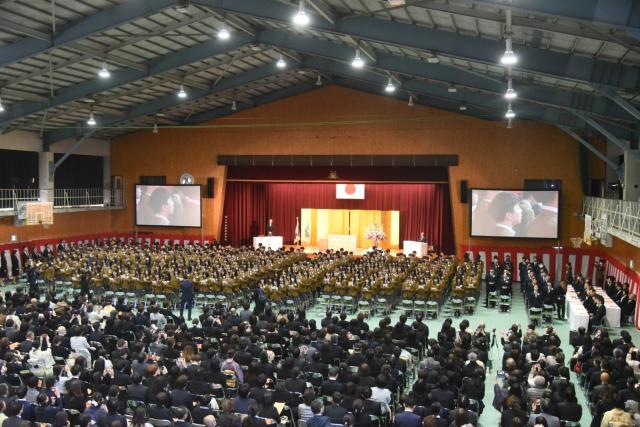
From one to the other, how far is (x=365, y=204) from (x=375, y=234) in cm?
204

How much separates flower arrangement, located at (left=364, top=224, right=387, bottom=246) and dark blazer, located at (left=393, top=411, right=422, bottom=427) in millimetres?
26744

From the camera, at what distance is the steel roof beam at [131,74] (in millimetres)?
23188

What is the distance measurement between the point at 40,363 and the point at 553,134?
25.5 meters

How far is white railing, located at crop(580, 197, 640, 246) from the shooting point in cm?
1784

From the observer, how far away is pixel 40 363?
12.6 metres

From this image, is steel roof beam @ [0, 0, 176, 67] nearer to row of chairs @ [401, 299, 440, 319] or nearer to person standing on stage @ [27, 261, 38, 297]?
person standing on stage @ [27, 261, 38, 297]

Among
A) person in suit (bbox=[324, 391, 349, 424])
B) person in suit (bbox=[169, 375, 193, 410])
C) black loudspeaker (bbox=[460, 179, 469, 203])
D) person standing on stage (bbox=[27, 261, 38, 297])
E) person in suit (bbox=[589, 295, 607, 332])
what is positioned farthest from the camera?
black loudspeaker (bbox=[460, 179, 469, 203])

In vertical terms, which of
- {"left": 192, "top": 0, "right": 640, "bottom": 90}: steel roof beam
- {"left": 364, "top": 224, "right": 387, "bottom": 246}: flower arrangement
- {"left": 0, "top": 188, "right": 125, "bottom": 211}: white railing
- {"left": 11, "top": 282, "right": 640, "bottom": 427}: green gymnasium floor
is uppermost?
{"left": 192, "top": 0, "right": 640, "bottom": 90}: steel roof beam

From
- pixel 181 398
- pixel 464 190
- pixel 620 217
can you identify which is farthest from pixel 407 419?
pixel 464 190

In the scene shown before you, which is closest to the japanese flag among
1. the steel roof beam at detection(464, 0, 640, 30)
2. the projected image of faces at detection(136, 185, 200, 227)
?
the projected image of faces at detection(136, 185, 200, 227)

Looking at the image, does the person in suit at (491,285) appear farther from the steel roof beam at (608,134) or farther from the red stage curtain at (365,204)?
the red stage curtain at (365,204)

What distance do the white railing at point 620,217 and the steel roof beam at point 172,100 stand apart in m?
14.6

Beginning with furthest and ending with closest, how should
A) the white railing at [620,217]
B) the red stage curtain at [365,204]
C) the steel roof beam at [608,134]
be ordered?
1. the red stage curtain at [365,204]
2. the steel roof beam at [608,134]
3. the white railing at [620,217]

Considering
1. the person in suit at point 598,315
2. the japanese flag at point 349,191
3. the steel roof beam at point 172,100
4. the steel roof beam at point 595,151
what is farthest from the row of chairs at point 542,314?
the japanese flag at point 349,191
